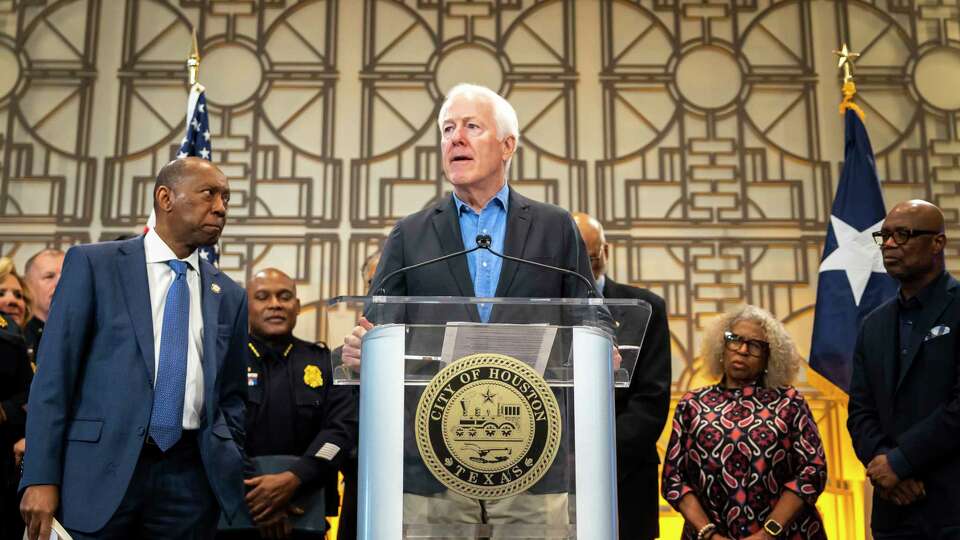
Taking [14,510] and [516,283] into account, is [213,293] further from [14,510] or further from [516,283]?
[14,510]

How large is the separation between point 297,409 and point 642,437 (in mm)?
1254

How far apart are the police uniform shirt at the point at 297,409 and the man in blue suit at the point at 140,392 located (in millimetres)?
843

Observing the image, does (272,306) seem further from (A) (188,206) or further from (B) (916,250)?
(B) (916,250)

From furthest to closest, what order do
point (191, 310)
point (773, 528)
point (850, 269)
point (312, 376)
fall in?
point (850, 269) → point (312, 376) → point (773, 528) → point (191, 310)

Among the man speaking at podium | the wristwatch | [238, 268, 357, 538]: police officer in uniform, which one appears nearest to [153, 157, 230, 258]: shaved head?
the man speaking at podium

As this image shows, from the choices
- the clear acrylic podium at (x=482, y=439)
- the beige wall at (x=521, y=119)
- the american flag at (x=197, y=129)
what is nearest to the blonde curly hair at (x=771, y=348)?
the beige wall at (x=521, y=119)

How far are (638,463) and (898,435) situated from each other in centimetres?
83

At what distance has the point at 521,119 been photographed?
5.32m

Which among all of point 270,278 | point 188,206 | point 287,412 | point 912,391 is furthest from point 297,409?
point 912,391

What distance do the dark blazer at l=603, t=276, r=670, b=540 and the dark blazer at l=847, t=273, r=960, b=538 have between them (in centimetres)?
67

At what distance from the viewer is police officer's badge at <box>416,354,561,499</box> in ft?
5.12

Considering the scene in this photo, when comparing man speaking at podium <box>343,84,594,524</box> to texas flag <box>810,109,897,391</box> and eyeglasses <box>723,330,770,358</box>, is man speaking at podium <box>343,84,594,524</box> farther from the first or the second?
texas flag <box>810,109,897,391</box>

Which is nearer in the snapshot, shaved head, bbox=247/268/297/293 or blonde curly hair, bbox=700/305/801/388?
blonde curly hair, bbox=700/305/801/388

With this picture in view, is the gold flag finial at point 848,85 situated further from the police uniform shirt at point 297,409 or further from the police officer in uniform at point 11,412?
the police officer in uniform at point 11,412
